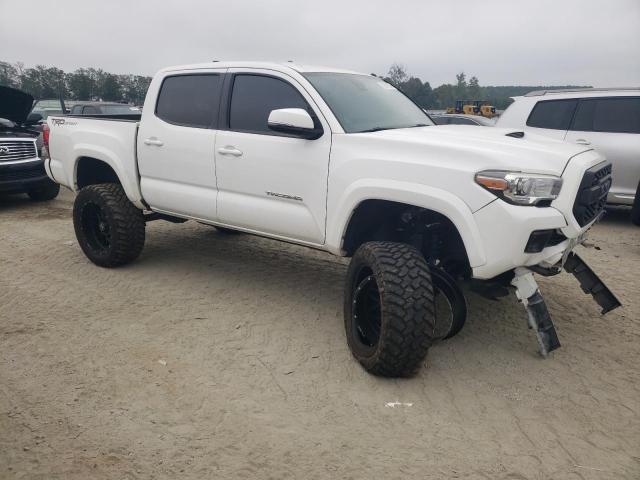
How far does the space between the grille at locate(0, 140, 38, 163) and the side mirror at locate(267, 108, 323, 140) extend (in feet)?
20.6

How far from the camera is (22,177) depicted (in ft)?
26.3

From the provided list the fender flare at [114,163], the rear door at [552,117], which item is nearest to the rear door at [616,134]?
the rear door at [552,117]

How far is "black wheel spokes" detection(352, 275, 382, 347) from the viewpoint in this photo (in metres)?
3.40

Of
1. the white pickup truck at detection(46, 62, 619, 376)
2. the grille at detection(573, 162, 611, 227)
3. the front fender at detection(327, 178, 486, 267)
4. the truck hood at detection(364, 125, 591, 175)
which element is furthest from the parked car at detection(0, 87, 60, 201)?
the grille at detection(573, 162, 611, 227)

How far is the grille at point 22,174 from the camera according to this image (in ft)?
25.6

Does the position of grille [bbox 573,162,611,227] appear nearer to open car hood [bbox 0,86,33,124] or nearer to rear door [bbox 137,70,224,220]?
rear door [bbox 137,70,224,220]

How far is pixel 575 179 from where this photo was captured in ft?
9.70

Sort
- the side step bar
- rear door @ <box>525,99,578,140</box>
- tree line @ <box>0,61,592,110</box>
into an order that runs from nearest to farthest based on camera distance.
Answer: the side step bar < rear door @ <box>525,99,578,140</box> < tree line @ <box>0,61,592,110</box>

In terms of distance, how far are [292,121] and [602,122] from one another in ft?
19.0

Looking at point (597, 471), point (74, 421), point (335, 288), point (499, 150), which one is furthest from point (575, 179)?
point (74, 421)

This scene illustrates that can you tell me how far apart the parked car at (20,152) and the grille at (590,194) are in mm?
7916

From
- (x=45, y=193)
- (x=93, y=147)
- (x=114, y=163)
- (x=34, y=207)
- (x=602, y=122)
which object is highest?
(x=602, y=122)

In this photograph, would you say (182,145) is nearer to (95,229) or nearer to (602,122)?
(95,229)

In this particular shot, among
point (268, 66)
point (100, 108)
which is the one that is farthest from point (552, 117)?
point (100, 108)
